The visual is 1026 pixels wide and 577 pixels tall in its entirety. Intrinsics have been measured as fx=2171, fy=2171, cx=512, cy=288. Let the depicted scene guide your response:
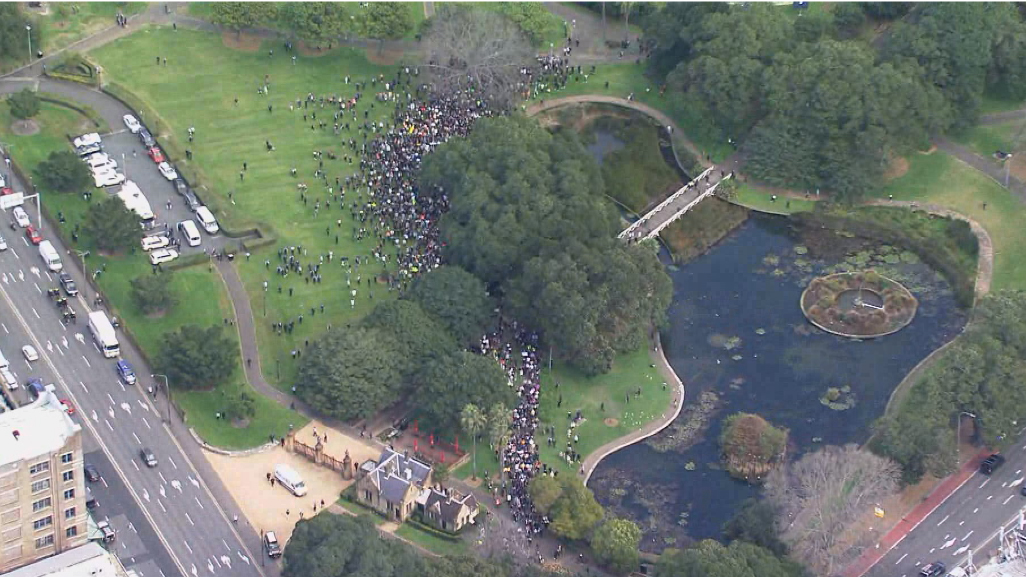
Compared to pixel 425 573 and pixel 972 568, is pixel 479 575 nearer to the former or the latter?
pixel 425 573

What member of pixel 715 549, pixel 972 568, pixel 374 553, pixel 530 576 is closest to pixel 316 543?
pixel 374 553

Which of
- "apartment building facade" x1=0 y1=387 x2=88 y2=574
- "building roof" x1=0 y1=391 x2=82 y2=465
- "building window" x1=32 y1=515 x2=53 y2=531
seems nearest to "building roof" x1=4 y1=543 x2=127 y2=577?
"apartment building facade" x1=0 y1=387 x2=88 y2=574

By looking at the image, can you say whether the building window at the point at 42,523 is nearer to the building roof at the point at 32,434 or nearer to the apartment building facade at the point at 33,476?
the apartment building facade at the point at 33,476

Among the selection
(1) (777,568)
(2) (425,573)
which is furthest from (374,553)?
(1) (777,568)

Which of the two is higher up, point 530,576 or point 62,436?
point 62,436

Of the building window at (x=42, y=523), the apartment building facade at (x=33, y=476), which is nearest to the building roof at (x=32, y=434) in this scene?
the apartment building facade at (x=33, y=476)

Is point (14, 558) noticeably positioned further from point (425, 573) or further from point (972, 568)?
point (972, 568)

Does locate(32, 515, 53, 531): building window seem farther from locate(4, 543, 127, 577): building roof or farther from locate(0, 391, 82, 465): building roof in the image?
locate(0, 391, 82, 465): building roof
